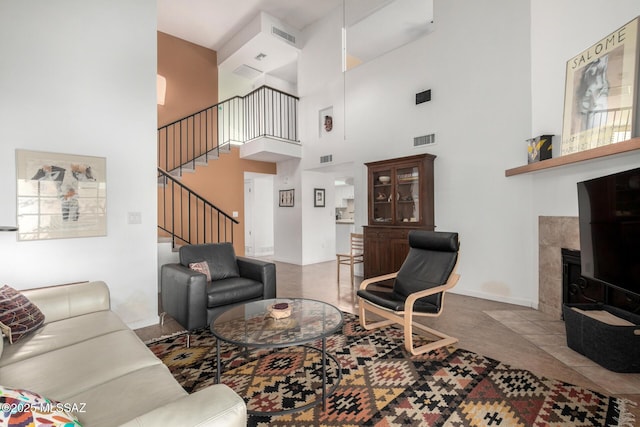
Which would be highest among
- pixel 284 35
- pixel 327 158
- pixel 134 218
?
pixel 284 35

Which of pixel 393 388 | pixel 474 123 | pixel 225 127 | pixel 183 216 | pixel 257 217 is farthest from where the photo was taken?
A: pixel 257 217

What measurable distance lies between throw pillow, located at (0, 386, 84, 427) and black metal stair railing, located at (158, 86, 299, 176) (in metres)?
5.77

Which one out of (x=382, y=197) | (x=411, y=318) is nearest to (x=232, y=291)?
(x=411, y=318)

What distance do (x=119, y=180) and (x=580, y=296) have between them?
487cm

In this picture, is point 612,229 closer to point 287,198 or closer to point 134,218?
point 134,218

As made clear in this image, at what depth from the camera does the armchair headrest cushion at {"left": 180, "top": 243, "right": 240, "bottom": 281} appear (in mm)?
3455

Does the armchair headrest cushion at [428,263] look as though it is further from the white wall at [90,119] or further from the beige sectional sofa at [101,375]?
the white wall at [90,119]

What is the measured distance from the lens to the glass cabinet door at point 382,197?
4898 mm

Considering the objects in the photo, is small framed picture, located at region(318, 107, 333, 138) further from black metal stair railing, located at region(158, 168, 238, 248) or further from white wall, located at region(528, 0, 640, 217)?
white wall, located at region(528, 0, 640, 217)

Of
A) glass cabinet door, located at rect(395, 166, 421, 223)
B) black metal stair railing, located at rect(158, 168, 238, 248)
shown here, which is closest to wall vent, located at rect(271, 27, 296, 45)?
black metal stair railing, located at rect(158, 168, 238, 248)

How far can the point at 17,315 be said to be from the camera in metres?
1.89

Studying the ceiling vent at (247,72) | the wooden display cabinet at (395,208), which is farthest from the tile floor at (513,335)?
the ceiling vent at (247,72)

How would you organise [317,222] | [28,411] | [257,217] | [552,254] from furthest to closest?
[257,217] → [317,222] → [552,254] → [28,411]

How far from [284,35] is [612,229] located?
21.3 feet
